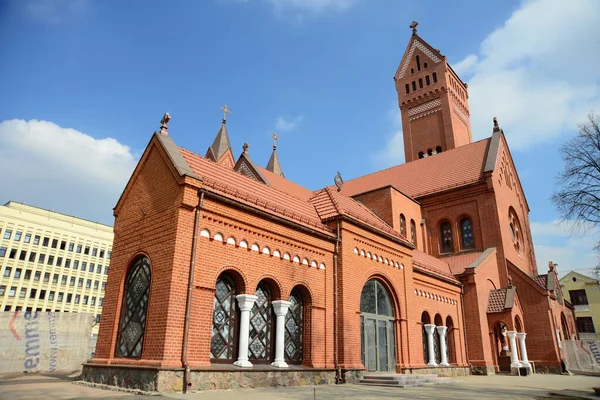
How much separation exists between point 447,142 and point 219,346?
32.3 m

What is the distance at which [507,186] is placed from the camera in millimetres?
29031

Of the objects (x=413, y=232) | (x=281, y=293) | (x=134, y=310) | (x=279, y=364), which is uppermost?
(x=413, y=232)

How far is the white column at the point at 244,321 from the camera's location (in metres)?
11.2

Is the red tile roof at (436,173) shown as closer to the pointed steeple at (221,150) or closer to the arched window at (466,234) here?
the arched window at (466,234)

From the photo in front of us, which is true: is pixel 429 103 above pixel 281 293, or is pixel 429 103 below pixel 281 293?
above

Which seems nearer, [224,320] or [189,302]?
[189,302]

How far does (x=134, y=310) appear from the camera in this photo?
38.7ft

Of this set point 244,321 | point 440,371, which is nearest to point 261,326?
point 244,321

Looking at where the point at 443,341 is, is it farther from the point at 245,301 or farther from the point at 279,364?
the point at 245,301

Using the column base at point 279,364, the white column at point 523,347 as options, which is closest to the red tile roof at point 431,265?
the white column at point 523,347

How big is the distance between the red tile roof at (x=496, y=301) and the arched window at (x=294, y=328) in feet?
45.5

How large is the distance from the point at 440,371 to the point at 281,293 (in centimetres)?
1042

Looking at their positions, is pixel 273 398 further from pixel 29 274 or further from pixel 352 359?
pixel 29 274

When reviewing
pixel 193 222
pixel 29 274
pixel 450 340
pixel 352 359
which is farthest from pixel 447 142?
pixel 29 274
